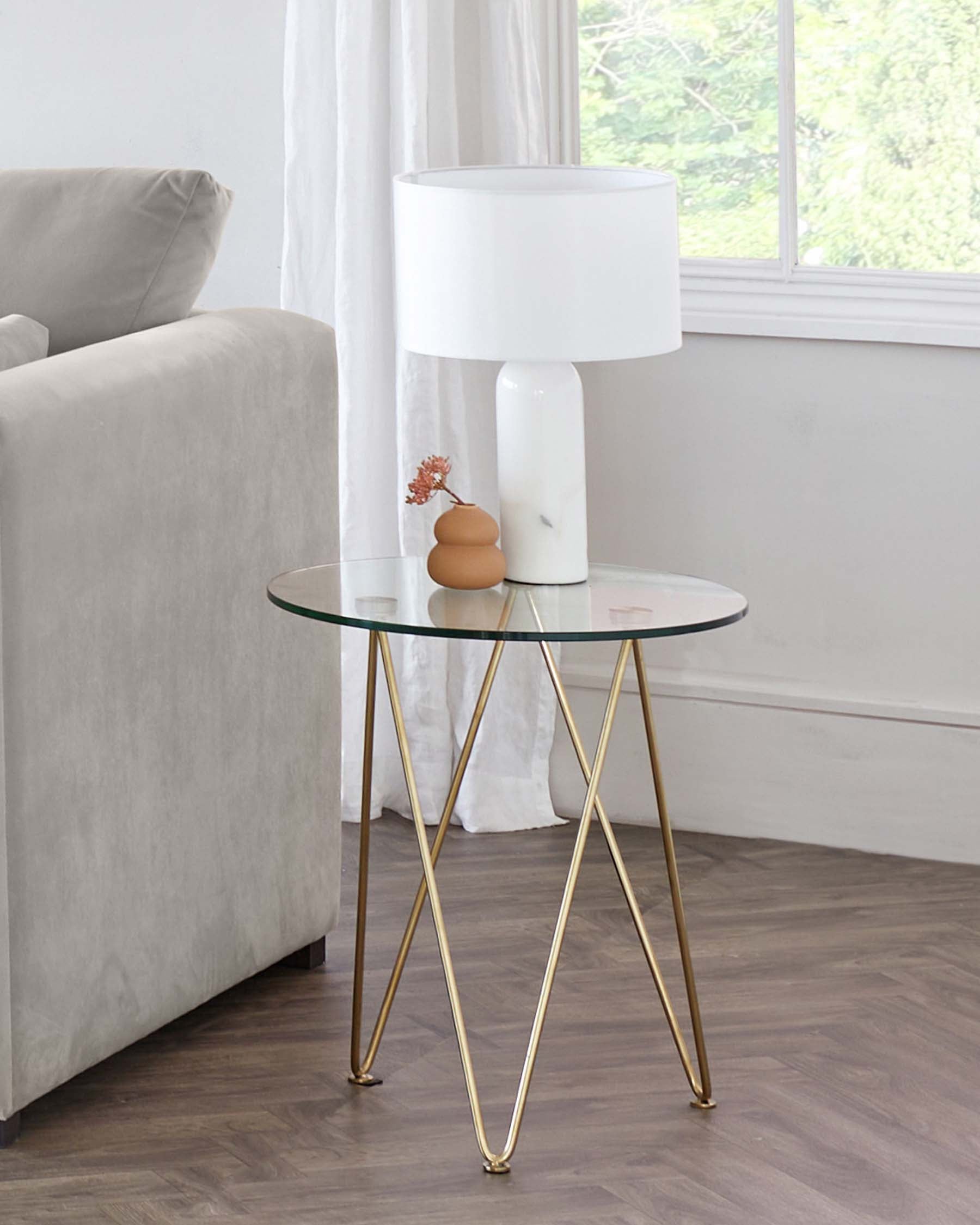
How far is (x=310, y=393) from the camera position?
249 centimetres

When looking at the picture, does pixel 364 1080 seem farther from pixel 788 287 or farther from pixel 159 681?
pixel 788 287

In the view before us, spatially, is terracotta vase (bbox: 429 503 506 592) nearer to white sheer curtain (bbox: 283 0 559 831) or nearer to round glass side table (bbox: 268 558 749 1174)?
round glass side table (bbox: 268 558 749 1174)

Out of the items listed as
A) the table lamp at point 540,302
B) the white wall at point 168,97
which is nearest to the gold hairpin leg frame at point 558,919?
the table lamp at point 540,302

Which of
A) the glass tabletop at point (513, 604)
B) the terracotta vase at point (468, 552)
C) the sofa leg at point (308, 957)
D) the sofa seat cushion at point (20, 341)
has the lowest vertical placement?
the sofa leg at point (308, 957)

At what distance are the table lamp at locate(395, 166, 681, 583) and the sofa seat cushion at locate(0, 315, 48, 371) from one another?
461 mm

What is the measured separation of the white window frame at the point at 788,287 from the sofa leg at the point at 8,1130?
1758 mm

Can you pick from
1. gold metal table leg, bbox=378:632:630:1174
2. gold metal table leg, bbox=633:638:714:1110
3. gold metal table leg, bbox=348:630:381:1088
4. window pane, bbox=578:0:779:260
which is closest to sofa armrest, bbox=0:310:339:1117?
gold metal table leg, bbox=348:630:381:1088

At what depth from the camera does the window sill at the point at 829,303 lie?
297 cm

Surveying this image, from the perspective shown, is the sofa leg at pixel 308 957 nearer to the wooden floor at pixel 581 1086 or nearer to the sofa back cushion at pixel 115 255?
the wooden floor at pixel 581 1086

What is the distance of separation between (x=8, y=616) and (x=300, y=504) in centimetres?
57

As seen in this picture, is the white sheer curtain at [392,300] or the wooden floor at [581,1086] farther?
the white sheer curtain at [392,300]

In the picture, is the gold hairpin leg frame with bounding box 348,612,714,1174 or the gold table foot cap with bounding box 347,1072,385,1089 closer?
the gold hairpin leg frame with bounding box 348,612,714,1174

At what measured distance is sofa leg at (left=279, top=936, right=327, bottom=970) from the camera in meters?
2.66

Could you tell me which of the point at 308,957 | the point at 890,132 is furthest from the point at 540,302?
the point at 890,132
